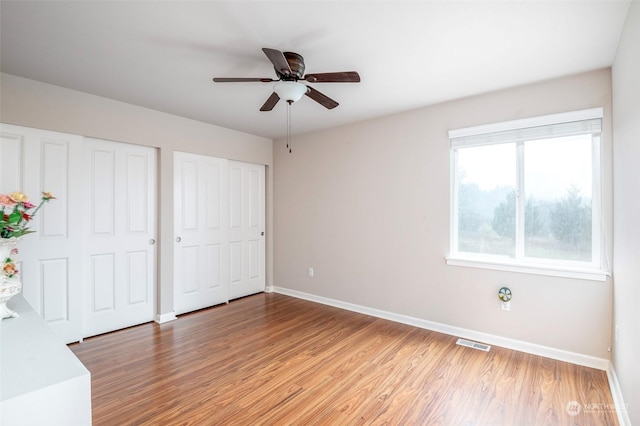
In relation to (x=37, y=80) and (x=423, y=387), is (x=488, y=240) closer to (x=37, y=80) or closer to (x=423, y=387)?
(x=423, y=387)

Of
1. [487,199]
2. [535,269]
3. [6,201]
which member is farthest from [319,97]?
[535,269]

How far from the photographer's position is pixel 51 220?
2.85 metres

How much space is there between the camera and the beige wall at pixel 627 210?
170 centimetres

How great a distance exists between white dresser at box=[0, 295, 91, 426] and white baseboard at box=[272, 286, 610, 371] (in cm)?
315

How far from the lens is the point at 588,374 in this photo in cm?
244

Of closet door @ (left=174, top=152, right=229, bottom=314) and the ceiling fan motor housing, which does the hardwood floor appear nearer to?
closet door @ (left=174, top=152, right=229, bottom=314)

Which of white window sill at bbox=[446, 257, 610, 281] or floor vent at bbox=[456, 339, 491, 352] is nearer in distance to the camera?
white window sill at bbox=[446, 257, 610, 281]

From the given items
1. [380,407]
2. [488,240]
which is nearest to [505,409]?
[380,407]

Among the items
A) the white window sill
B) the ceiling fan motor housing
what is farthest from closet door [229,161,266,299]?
the white window sill

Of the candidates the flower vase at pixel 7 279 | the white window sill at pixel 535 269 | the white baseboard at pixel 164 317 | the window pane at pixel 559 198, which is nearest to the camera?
the flower vase at pixel 7 279

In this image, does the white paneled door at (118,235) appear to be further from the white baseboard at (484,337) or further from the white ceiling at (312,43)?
the white baseboard at (484,337)

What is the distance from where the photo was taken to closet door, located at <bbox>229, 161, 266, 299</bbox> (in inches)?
178

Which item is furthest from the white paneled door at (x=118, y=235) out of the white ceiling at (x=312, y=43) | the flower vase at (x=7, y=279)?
the flower vase at (x=7, y=279)

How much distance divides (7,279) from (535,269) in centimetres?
391
